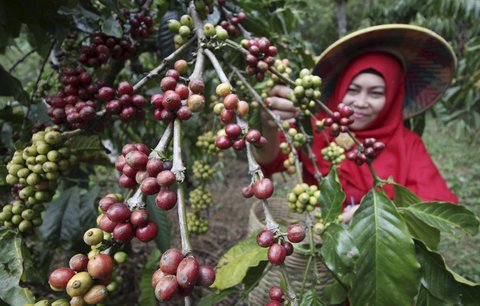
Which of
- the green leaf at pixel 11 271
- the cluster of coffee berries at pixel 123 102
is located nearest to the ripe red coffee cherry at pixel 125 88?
the cluster of coffee berries at pixel 123 102

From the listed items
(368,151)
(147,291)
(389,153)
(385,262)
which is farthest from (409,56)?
(147,291)

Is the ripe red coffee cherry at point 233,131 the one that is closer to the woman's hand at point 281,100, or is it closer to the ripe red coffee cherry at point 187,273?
the ripe red coffee cherry at point 187,273

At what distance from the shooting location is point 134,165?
428 millimetres

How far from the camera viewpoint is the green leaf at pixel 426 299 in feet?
2.23

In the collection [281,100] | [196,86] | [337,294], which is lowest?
[337,294]

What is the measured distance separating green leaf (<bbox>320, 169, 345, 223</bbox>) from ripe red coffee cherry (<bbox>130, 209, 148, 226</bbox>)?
47 cm

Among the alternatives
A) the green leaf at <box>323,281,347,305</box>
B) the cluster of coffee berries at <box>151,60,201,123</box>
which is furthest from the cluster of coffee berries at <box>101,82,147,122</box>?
the green leaf at <box>323,281,347,305</box>

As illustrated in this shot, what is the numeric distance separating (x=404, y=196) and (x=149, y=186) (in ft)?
2.26

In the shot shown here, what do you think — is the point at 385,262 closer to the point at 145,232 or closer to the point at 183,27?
the point at 145,232

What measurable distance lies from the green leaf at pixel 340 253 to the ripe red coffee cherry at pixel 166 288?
0.36 m

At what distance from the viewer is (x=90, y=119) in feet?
1.95

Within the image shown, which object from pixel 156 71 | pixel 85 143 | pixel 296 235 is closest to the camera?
pixel 296 235

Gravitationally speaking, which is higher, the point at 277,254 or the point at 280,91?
the point at 280,91

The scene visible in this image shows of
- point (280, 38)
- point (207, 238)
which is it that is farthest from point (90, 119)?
point (207, 238)
